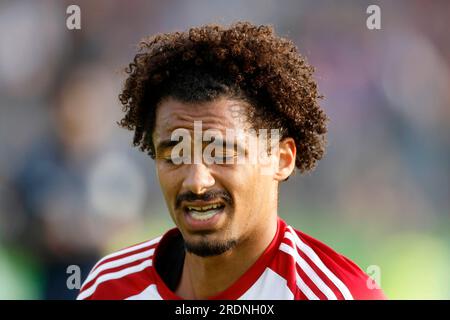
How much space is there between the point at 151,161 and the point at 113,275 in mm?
2523

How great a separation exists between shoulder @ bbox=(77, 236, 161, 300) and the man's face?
0.45m

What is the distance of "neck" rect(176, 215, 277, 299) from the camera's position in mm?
2586

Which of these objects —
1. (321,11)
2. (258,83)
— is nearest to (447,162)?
(321,11)

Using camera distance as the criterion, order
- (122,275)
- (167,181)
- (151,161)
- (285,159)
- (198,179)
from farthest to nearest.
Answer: (151,161) < (122,275) < (285,159) < (167,181) < (198,179)

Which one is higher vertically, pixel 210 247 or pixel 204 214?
pixel 204 214

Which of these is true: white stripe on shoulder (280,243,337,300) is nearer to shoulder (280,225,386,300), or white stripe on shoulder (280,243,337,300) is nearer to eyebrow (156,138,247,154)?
shoulder (280,225,386,300)

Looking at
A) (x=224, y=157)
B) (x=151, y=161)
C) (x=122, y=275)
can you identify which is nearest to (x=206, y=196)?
(x=224, y=157)

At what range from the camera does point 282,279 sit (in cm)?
257

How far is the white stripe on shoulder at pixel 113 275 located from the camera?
2887 millimetres

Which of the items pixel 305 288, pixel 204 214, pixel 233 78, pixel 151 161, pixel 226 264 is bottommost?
pixel 305 288

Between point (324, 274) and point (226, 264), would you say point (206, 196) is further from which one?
point (324, 274)

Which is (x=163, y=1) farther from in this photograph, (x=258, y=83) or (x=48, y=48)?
(x=258, y=83)

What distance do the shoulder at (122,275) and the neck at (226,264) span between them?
0.26 meters


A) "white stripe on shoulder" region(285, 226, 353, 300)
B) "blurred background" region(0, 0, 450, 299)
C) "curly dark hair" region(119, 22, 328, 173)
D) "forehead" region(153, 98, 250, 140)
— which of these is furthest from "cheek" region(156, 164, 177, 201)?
"blurred background" region(0, 0, 450, 299)
